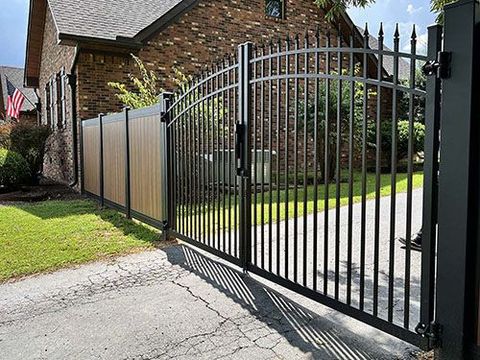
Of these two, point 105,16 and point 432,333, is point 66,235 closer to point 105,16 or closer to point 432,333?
point 432,333

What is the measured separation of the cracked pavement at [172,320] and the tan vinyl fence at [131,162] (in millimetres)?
1693

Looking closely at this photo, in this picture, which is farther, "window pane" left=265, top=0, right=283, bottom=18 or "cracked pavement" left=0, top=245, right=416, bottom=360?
"window pane" left=265, top=0, right=283, bottom=18

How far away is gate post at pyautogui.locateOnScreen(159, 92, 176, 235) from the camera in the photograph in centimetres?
549

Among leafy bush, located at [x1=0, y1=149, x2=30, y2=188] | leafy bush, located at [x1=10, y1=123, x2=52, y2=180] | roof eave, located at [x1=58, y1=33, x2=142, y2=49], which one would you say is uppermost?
roof eave, located at [x1=58, y1=33, x2=142, y2=49]

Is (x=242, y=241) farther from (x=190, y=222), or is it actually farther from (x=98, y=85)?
(x=98, y=85)

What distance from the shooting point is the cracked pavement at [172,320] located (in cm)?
276

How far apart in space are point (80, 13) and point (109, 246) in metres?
8.15

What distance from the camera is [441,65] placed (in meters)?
2.27

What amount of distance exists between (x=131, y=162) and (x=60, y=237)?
1.66 meters

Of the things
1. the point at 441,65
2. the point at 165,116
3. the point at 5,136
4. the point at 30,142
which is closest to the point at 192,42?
the point at 30,142

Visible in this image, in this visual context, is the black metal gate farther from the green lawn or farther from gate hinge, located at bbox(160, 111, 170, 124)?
the green lawn

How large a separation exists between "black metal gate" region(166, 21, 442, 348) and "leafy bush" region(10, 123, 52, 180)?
326 inches

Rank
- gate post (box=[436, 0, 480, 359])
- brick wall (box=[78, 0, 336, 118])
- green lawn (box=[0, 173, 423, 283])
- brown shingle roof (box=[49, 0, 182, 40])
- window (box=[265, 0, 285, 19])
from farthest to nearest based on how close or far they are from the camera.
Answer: window (box=[265, 0, 285, 19]), brick wall (box=[78, 0, 336, 118]), brown shingle roof (box=[49, 0, 182, 40]), green lawn (box=[0, 173, 423, 283]), gate post (box=[436, 0, 480, 359])

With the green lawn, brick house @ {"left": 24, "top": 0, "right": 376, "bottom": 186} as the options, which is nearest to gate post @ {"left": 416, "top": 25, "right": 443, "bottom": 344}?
the green lawn
